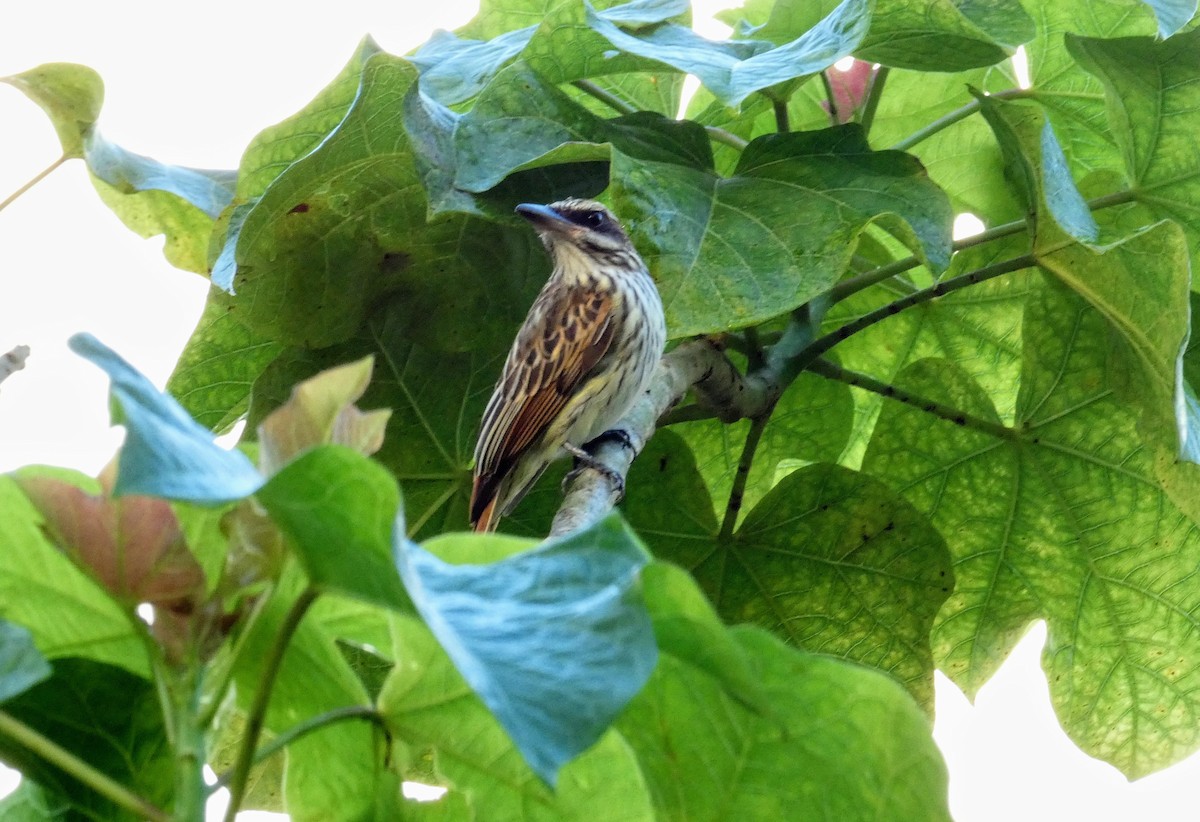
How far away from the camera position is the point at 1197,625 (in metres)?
2.16

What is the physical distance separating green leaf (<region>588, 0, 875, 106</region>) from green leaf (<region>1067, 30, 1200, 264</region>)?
1.53 feet

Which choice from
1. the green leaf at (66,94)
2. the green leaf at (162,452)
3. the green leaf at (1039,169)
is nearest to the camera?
the green leaf at (162,452)

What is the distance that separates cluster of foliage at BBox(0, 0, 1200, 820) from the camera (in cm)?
99

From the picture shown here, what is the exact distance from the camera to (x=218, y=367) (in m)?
2.20

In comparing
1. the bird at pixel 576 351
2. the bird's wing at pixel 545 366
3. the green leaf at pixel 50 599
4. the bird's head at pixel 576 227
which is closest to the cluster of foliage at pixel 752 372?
the green leaf at pixel 50 599

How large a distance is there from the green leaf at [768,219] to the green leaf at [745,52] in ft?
0.47

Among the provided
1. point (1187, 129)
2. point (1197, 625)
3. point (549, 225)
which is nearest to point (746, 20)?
point (549, 225)

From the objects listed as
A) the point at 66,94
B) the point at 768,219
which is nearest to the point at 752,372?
the point at 768,219

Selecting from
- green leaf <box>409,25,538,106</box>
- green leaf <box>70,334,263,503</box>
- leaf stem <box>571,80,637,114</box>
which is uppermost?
green leaf <box>70,334,263,503</box>

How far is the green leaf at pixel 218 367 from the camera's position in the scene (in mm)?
2176

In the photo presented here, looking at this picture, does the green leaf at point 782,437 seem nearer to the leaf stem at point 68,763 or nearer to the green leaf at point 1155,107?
the green leaf at point 1155,107

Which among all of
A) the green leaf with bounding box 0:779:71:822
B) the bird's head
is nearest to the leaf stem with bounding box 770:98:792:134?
the bird's head

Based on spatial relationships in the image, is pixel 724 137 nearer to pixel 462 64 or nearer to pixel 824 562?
pixel 462 64

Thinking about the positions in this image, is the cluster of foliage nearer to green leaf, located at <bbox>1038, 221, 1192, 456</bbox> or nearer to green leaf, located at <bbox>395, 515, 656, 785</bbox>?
green leaf, located at <bbox>1038, 221, 1192, 456</bbox>
